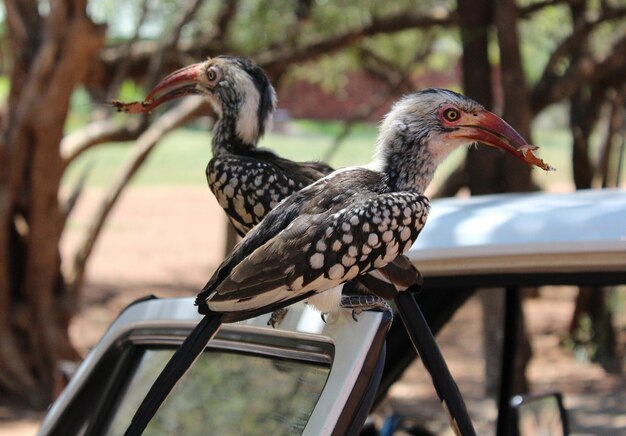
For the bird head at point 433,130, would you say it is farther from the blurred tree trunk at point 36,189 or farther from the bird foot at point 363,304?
the blurred tree trunk at point 36,189

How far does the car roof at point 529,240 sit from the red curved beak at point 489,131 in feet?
0.77

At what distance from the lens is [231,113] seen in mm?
2594

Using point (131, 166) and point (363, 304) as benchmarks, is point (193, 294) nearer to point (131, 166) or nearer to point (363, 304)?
point (131, 166)

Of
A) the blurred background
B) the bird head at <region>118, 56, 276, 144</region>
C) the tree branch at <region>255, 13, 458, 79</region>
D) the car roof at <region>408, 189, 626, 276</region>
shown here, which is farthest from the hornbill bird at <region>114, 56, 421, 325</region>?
the tree branch at <region>255, 13, 458, 79</region>

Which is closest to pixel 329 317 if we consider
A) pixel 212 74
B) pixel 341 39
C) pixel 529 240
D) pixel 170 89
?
pixel 529 240

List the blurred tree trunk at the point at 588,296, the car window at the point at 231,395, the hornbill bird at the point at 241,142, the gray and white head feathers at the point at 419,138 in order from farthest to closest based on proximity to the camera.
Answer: the blurred tree trunk at the point at 588,296, the hornbill bird at the point at 241,142, the car window at the point at 231,395, the gray and white head feathers at the point at 419,138

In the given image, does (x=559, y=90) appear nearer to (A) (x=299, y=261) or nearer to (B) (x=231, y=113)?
(B) (x=231, y=113)

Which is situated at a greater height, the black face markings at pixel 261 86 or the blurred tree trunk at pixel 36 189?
the blurred tree trunk at pixel 36 189

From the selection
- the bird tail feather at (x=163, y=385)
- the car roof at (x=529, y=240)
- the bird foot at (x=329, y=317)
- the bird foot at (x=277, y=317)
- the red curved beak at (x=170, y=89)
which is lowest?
the bird tail feather at (x=163, y=385)

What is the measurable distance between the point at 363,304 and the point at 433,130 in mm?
326

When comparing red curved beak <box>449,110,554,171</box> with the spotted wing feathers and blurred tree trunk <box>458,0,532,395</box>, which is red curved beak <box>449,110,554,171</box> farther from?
blurred tree trunk <box>458,0,532,395</box>

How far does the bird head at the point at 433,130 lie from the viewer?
169 cm

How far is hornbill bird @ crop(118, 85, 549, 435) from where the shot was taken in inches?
60.1

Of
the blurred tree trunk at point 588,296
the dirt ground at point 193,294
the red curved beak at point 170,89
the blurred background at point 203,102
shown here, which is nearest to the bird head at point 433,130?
the red curved beak at point 170,89
